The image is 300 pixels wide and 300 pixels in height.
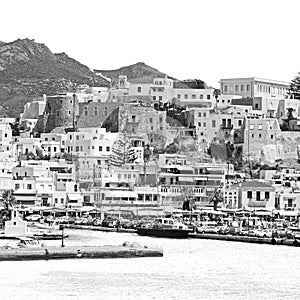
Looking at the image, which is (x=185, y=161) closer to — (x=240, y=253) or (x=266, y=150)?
(x=266, y=150)

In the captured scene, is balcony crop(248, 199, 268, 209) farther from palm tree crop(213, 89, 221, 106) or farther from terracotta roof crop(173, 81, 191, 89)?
terracotta roof crop(173, 81, 191, 89)

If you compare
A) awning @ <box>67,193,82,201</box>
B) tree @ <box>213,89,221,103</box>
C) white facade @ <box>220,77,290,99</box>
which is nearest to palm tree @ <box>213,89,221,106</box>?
tree @ <box>213,89,221,103</box>

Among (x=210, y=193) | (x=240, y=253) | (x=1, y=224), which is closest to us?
(x=240, y=253)

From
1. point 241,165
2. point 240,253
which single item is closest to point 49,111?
point 241,165

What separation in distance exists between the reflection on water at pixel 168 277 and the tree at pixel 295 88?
47329mm

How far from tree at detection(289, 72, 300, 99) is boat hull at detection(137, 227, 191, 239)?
3865 centimetres

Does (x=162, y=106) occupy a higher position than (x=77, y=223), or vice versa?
(x=162, y=106)

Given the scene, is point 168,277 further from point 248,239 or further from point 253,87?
point 253,87

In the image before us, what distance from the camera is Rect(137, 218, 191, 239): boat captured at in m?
76.5

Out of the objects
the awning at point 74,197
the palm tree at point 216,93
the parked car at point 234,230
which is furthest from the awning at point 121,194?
the palm tree at point 216,93

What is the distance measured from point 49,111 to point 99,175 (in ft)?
44.9

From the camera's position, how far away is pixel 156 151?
101562mm

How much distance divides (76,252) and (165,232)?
1678 centimetres

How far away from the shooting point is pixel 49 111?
354 ft
